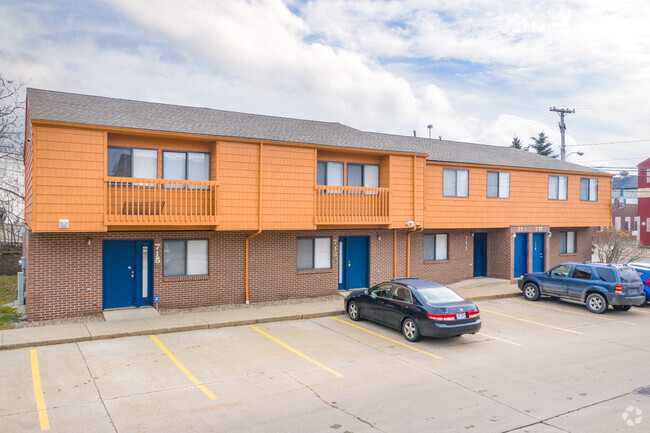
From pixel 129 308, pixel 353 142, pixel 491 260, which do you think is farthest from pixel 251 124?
pixel 491 260

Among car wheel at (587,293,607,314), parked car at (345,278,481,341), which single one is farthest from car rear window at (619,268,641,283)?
parked car at (345,278,481,341)

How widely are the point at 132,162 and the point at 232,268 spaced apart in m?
4.73

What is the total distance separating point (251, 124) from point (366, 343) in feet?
31.6

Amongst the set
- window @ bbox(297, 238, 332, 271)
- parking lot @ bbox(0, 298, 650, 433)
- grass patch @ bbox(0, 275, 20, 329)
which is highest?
window @ bbox(297, 238, 332, 271)

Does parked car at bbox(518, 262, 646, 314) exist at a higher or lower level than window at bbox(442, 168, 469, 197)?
lower

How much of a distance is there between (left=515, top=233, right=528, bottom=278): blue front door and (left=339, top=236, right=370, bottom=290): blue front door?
27.8 feet

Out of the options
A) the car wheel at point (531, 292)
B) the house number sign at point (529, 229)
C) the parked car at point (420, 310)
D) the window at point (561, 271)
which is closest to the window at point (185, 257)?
the parked car at point (420, 310)

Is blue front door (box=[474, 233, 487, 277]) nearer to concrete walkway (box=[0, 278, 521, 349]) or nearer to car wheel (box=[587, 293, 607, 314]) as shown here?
car wheel (box=[587, 293, 607, 314])

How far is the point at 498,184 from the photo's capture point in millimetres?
21953

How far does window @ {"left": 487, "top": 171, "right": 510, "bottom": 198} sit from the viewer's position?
2177 cm

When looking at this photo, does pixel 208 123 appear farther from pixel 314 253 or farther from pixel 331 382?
pixel 331 382

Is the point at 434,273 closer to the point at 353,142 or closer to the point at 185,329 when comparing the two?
the point at 353,142

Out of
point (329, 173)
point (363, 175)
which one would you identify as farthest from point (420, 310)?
point (363, 175)

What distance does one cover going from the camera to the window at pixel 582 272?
54.9 feet
